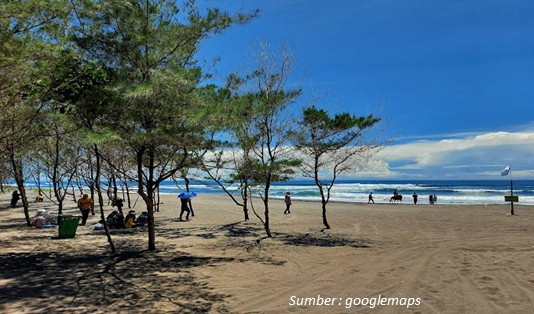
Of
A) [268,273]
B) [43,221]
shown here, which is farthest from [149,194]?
[43,221]

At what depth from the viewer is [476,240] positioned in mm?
12586

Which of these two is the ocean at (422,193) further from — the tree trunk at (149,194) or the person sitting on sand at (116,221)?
the tree trunk at (149,194)

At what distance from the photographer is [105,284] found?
702 cm

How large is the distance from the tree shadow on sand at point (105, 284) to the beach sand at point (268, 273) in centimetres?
2

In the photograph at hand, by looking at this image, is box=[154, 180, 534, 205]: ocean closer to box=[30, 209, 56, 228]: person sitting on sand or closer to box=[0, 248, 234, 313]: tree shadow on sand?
box=[30, 209, 56, 228]: person sitting on sand

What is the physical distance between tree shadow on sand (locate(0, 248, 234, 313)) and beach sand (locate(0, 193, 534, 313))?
0.06 ft

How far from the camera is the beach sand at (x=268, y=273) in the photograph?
5.89 m

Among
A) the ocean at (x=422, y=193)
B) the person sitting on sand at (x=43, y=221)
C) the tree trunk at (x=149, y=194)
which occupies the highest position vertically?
the tree trunk at (x=149, y=194)

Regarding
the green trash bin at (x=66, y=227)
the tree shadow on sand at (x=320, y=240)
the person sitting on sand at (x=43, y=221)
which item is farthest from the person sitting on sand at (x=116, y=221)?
the tree shadow on sand at (x=320, y=240)

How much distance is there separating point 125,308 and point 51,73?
19.1 ft

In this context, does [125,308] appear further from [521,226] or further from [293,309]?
[521,226]

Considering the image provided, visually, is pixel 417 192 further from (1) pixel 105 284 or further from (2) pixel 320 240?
(1) pixel 105 284

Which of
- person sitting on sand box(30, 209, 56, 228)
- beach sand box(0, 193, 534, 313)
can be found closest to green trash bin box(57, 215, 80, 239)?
beach sand box(0, 193, 534, 313)

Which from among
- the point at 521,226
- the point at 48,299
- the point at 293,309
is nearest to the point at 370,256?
the point at 293,309
